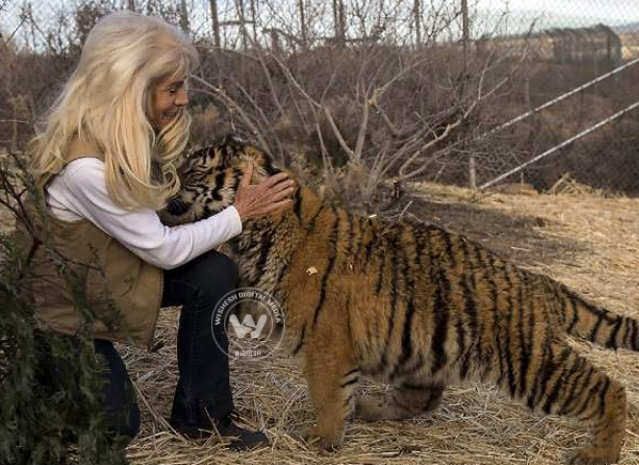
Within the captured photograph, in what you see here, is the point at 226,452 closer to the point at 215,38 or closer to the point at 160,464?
the point at 160,464

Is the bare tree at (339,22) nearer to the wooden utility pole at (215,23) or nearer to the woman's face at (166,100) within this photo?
the wooden utility pole at (215,23)

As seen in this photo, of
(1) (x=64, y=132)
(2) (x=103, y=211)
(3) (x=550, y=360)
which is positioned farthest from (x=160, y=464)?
(3) (x=550, y=360)

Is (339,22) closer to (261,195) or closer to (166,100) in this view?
(261,195)

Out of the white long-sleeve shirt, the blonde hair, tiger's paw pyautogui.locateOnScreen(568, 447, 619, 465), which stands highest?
the blonde hair

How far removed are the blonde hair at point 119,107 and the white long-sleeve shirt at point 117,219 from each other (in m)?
0.04

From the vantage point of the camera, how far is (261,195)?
3.41 meters

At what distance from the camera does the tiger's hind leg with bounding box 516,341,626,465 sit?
3375 mm

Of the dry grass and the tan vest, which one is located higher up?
the tan vest

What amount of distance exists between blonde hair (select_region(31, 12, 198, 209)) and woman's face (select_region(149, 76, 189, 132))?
31 millimetres

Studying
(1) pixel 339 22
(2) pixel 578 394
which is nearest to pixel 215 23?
(1) pixel 339 22

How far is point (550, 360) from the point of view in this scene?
338cm

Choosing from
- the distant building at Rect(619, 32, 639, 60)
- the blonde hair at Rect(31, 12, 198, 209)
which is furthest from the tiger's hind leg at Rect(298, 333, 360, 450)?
the distant building at Rect(619, 32, 639, 60)

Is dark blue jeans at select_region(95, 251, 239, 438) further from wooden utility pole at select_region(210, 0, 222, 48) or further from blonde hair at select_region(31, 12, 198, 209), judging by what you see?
wooden utility pole at select_region(210, 0, 222, 48)

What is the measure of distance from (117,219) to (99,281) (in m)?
0.22
